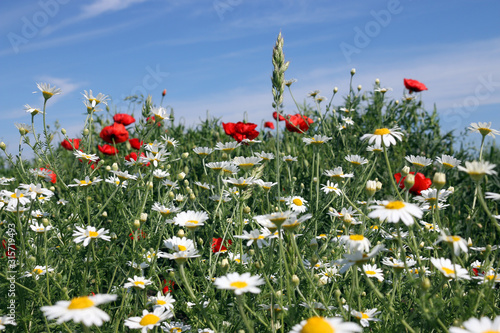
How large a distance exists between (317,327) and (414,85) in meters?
4.03

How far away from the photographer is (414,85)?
4438 millimetres

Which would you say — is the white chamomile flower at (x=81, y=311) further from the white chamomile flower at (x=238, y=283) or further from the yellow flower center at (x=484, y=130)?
the yellow flower center at (x=484, y=130)

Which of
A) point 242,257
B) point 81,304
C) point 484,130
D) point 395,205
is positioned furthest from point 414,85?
point 81,304

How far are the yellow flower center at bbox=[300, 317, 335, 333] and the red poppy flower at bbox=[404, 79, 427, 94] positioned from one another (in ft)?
13.2

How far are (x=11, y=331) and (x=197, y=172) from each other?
2372 millimetres

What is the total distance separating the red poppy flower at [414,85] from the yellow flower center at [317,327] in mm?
4008

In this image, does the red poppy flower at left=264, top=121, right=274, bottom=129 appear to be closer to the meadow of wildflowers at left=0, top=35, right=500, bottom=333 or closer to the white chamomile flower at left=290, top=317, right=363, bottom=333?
the meadow of wildflowers at left=0, top=35, right=500, bottom=333

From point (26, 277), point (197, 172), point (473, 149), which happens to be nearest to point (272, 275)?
point (26, 277)

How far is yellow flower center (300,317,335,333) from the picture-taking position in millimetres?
964

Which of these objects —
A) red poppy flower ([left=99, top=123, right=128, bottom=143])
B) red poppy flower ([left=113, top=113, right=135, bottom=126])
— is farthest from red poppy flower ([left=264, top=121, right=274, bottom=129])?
red poppy flower ([left=99, top=123, right=128, bottom=143])

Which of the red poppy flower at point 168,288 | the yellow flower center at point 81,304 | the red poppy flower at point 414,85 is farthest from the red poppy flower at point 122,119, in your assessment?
the yellow flower center at point 81,304

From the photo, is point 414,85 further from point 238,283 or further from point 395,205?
point 238,283

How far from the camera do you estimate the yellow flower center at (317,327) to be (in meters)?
0.96

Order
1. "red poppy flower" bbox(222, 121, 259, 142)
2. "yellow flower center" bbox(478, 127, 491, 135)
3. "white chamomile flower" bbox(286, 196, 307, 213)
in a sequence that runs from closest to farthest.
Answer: "yellow flower center" bbox(478, 127, 491, 135) → "white chamomile flower" bbox(286, 196, 307, 213) → "red poppy flower" bbox(222, 121, 259, 142)
